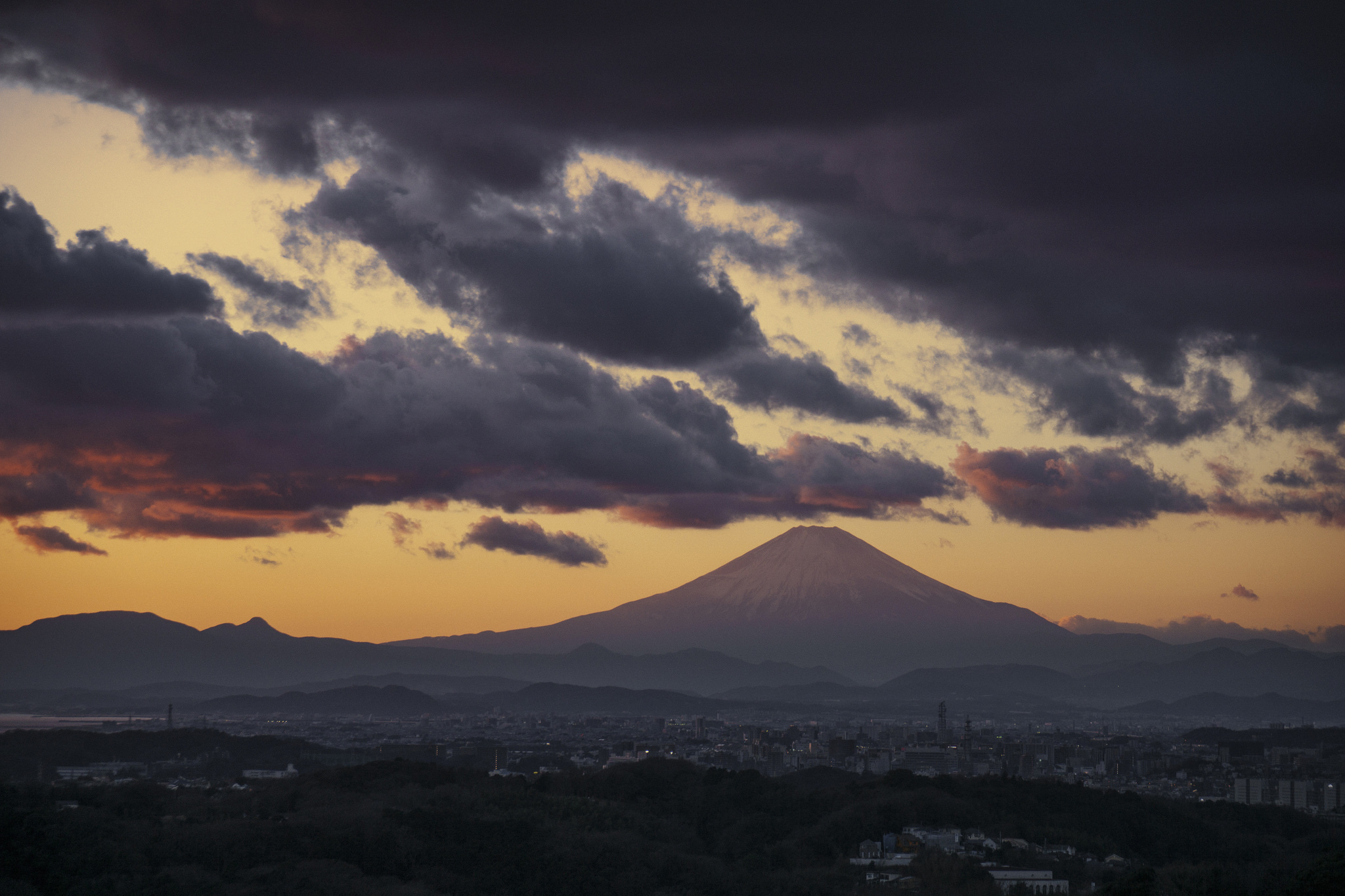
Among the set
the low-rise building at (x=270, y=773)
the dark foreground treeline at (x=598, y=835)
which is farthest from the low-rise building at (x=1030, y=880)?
the low-rise building at (x=270, y=773)

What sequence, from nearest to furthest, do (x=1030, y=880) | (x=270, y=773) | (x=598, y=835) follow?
(x=1030, y=880) < (x=598, y=835) < (x=270, y=773)

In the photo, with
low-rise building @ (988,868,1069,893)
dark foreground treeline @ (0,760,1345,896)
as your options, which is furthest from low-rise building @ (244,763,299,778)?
low-rise building @ (988,868,1069,893)

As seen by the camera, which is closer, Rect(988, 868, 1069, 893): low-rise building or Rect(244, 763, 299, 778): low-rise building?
Rect(988, 868, 1069, 893): low-rise building

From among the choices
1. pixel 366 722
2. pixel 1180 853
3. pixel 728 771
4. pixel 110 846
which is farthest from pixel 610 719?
pixel 110 846

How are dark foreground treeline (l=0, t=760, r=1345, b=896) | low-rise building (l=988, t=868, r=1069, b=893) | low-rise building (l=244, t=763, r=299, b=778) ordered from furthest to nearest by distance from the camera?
1. low-rise building (l=244, t=763, r=299, b=778)
2. low-rise building (l=988, t=868, r=1069, b=893)
3. dark foreground treeline (l=0, t=760, r=1345, b=896)

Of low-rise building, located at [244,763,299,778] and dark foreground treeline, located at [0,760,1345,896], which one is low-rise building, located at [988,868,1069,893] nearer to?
dark foreground treeline, located at [0,760,1345,896]

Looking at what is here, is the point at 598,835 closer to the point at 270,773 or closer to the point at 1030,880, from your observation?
the point at 1030,880

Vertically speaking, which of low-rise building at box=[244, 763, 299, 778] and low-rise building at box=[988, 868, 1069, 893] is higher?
low-rise building at box=[988, 868, 1069, 893]

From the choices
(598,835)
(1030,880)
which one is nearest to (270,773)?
(598,835)

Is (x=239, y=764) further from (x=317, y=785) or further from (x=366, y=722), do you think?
(x=366, y=722)
